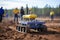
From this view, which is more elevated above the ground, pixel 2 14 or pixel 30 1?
pixel 30 1

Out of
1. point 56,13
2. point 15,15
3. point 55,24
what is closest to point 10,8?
point 15,15

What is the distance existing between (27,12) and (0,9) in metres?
0.93

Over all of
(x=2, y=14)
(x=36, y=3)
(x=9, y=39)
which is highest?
(x=36, y=3)

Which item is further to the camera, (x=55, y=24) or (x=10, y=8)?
(x=55, y=24)

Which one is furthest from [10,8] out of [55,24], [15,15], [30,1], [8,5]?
[55,24]

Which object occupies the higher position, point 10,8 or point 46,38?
point 10,8

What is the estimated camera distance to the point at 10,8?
11.8ft

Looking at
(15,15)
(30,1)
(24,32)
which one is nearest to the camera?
(30,1)

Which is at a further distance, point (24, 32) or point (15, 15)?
point (15, 15)

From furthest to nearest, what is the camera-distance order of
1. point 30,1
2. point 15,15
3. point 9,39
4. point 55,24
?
1. point 55,24
2. point 15,15
3. point 30,1
4. point 9,39

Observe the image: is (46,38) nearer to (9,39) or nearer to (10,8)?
(9,39)

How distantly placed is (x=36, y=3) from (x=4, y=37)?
92cm

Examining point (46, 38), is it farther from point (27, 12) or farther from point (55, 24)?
point (55, 24)

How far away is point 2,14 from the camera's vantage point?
3512mm
